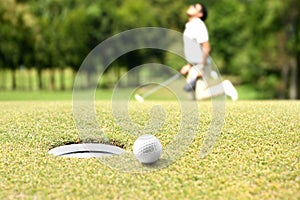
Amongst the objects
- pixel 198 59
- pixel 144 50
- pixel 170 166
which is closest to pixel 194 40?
pixel 198 59

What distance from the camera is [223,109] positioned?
9.55m

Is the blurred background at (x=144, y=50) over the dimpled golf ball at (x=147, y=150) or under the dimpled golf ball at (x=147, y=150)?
over

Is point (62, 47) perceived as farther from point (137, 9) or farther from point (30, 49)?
point (137, 9)

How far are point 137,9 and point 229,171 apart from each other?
1594 inches

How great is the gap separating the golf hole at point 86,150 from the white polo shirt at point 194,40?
Answer: 156 inches

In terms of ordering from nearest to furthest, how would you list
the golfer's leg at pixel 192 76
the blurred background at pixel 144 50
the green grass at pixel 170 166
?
1. the green grass at pixel 170 166
2. the golfer's leg at pixel 192 76
3. the blurred background at pixel 144 50

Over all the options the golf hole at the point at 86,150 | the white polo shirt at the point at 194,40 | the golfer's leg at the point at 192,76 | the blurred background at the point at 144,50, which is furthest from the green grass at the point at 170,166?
the blurred background at the point at 144,50

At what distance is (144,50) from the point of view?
3381 cm

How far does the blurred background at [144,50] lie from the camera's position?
1431 inches

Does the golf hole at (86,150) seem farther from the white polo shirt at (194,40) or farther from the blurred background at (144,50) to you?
the blurred background at (144,50)

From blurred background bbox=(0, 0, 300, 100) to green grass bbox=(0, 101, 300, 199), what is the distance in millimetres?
22463

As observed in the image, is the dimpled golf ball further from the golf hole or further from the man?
the man

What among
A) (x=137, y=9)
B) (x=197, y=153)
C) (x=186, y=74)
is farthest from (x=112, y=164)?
(x=137, y=9)

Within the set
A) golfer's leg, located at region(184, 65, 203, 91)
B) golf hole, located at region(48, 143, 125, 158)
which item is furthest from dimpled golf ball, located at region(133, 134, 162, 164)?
golfer's leg, located at region(184, 65, 203, 91)
